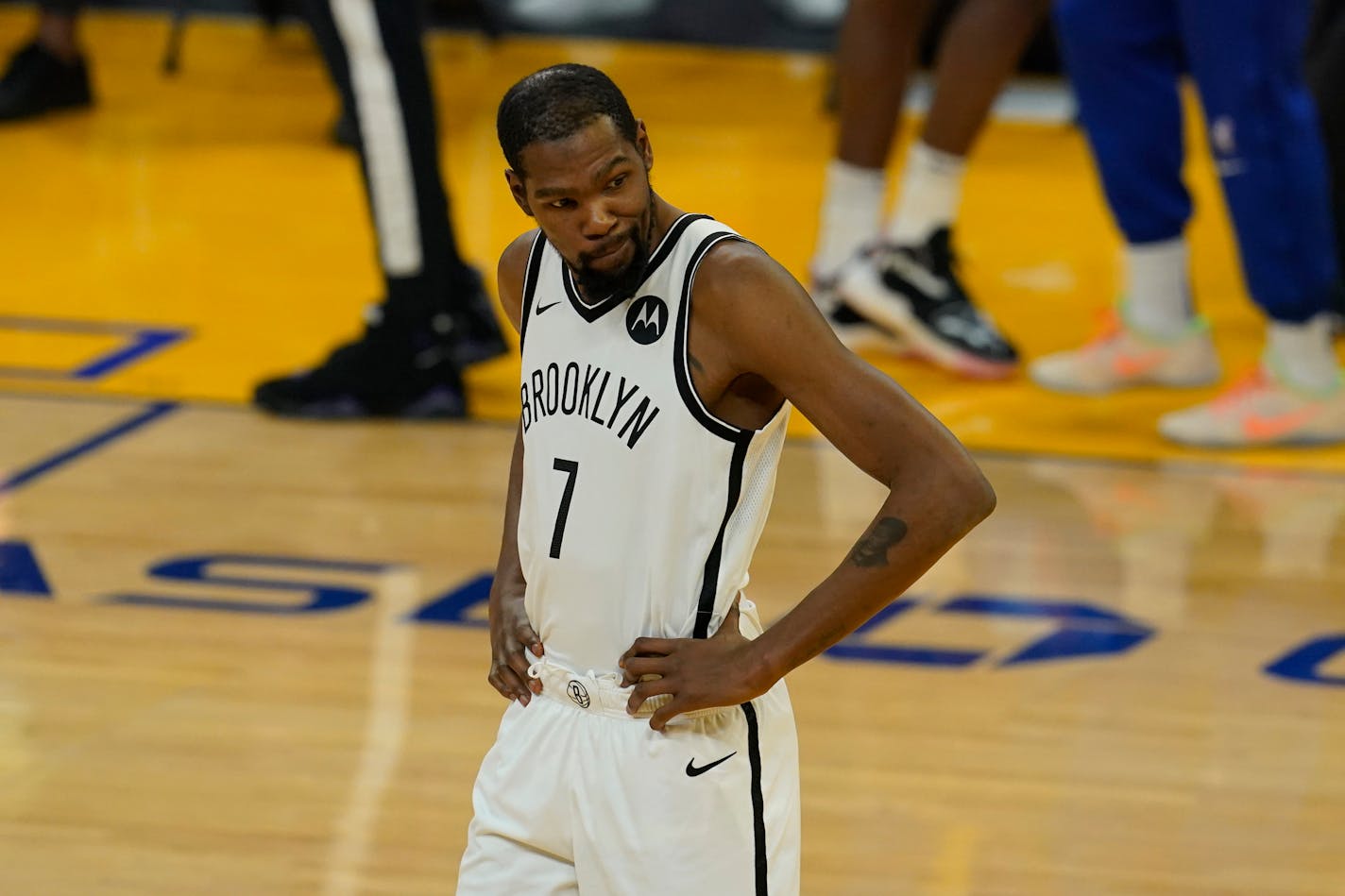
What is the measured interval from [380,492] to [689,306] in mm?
2184

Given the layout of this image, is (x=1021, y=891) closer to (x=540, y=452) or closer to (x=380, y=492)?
(x=540, y=452)

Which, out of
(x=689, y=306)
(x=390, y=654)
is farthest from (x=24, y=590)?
(x=689, y=306)

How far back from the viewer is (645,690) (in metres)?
1.66

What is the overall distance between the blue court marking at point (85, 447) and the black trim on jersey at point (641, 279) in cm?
228

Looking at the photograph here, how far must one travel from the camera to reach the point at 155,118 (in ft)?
21.6

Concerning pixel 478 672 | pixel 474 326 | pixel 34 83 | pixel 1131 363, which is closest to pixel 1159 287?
pixel 1131 363

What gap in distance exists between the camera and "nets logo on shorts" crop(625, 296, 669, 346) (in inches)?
64.9

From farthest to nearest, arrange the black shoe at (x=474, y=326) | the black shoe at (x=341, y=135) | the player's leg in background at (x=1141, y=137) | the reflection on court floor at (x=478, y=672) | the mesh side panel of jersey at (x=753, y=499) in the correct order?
the black shoe at (x=341, y=135) < the black shoe at (x=474, y=326) < the player's leg in background at (x=1141, y=137) < the reflection on court floor at (x=478, y=672) < the mesh side panel of jersey at (x=753, y=499)

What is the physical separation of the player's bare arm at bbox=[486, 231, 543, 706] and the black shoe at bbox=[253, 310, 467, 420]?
216 centimetres

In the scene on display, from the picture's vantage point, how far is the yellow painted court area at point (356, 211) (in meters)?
4.38

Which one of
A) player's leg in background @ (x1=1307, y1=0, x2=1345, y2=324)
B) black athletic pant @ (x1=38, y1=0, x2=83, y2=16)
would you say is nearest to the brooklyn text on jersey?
player's leg in background @ (x1=1307, y1=0, x2=1345, y2=324)

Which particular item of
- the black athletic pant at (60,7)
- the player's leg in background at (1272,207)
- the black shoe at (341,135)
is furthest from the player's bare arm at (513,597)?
the black athletic pant at (60,7)

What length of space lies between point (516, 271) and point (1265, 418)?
8.30 ft

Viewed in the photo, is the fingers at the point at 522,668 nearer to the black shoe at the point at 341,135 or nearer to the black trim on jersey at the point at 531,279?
the black trim on jersey at the point at 531,279
